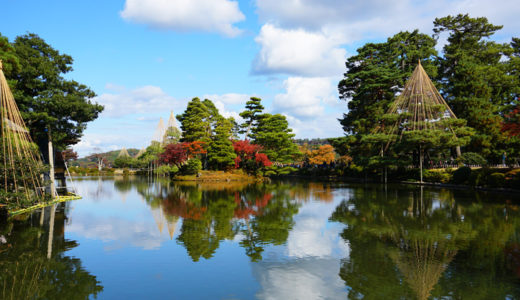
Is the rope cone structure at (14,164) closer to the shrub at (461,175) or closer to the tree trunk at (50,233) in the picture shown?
the tree trunk at (50,233)

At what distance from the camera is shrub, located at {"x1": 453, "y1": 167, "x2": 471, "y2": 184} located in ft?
79.4

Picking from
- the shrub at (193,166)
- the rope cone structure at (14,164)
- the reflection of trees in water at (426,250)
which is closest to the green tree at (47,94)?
the rope cone structure at (14,164)

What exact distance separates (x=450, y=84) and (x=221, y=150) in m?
24.8

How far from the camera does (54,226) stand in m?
11.8

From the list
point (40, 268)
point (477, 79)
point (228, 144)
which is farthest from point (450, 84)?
point (40, 268)

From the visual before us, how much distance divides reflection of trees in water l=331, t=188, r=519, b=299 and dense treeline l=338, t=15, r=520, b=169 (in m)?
16.5

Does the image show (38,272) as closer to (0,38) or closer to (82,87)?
(0,38)

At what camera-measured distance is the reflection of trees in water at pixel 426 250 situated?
5.92 meters

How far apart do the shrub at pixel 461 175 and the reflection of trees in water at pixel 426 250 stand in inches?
404

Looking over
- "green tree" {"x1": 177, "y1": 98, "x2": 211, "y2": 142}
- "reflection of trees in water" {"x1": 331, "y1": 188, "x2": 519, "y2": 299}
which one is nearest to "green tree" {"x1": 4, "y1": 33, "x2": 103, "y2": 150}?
"reflection of trees in water" {"x1": 331, "y1": 188, "x2": 519, "y2": 299}

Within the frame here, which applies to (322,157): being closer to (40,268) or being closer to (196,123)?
(196,123)

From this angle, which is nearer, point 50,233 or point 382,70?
point 50,233

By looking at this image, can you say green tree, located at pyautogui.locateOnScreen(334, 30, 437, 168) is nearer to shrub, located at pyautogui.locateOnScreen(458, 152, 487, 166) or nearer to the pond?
shrub, located at pyautogui.locateOnScreen(458, 152, 487, 166)

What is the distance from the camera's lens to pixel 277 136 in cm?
4147
